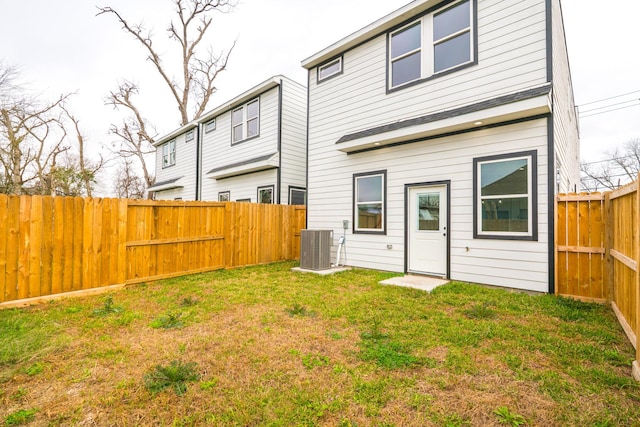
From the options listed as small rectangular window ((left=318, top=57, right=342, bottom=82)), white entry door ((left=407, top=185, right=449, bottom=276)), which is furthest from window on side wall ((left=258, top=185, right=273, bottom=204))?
white entry door ((left=407, top=185, right=449, bottom=276))

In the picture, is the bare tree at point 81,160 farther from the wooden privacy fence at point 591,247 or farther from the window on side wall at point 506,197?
the wooden privacy fence at point 591,247

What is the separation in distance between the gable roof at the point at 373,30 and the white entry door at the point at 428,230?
3.92m

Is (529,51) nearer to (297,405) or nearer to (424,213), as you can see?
(424,213)

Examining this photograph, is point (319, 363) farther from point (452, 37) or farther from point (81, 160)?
point (81, 160)

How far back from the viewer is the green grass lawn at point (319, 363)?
6.42ft

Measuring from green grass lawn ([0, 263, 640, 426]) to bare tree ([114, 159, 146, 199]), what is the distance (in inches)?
926

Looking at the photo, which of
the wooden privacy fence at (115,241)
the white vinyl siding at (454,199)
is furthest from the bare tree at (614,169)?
the wooden privacy fence at (115,241)

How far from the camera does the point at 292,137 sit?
10320 millimetres

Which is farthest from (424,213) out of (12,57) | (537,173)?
(12,57)

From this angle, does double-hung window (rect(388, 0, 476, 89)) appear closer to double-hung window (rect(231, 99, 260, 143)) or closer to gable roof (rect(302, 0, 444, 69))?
gable roof (rect(302, 0, 444, 69))

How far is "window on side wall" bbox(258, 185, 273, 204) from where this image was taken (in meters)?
10.5

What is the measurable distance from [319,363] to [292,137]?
8791 millimetres

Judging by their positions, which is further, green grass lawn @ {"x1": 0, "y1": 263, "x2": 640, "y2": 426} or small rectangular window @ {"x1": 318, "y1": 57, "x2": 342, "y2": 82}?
small rectangular window @ {"x1": 318, "y1": 57, "x2": 342, "y2": 82}

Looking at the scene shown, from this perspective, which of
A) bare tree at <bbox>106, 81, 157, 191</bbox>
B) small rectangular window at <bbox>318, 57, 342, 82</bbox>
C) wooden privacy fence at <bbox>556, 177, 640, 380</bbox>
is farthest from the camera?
bare tree at <bbox>106, 81, 157, 191</bbox>
